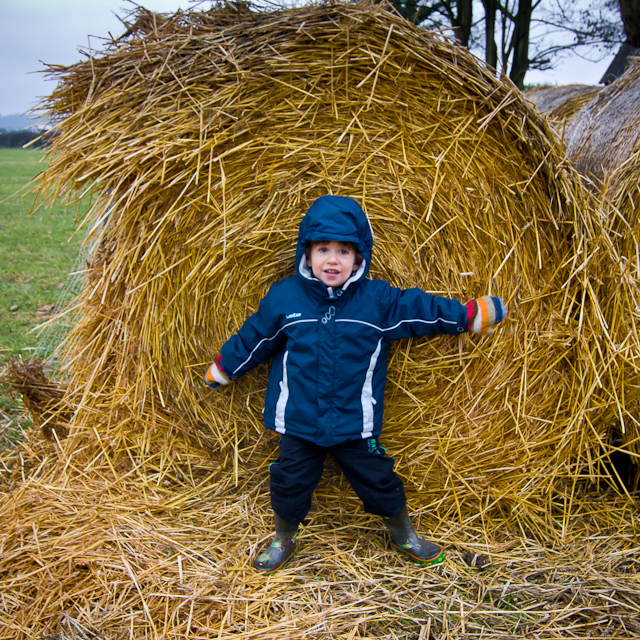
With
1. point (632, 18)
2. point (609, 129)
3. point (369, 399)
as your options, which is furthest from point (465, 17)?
point (369, 399)

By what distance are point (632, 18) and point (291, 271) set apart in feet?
14.3

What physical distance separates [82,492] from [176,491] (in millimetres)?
405

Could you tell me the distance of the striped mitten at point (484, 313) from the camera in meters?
2.04

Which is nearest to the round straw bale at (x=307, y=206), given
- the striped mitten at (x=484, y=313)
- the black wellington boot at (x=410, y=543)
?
the striped mitten at (x=484, y=313)

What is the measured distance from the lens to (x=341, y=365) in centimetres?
201

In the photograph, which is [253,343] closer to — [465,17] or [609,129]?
[609,129]

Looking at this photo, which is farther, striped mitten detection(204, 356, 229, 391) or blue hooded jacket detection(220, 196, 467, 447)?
striped mitten detection(204, 356, 229, 391)

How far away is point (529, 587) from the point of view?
6.07 feet

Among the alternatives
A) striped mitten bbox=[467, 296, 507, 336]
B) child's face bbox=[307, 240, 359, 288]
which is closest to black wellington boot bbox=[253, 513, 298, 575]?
child's face bbox=[307, 240, 359, 288]

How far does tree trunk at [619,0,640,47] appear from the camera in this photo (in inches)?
172

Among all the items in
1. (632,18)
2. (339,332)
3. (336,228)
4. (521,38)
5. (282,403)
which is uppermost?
(521,38)

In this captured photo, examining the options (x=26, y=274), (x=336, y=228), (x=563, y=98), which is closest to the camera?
(x=336, y=228)

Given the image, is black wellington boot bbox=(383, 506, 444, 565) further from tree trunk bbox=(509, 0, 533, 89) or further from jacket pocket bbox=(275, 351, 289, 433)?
tree trunk bbox=(509, 0, 533, 89)

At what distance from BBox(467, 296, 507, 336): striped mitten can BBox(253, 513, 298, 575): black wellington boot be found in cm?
113
